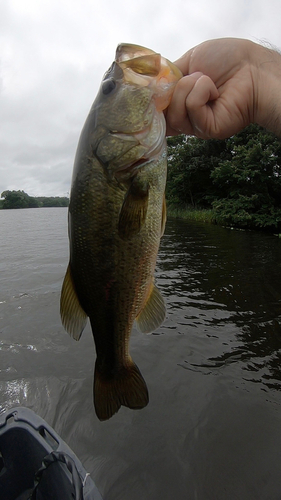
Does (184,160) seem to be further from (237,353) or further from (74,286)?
(74,286)

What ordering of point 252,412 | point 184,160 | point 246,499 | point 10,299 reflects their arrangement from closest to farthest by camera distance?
1. point 246,499
2. point 252,412
3. point 10,299
4. point 184,160

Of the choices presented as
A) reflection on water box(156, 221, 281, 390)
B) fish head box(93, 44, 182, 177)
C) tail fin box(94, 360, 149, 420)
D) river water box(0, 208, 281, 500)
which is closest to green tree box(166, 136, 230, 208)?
reflection on water box(156, 221, 281, 390)

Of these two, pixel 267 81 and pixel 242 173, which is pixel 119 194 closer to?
pixel 267 81

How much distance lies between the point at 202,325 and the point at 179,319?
0.63 metres

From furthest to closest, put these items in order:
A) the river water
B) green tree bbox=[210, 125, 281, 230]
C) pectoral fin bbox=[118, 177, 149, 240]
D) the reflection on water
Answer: green tree bbox=[210, 125, 281, 230] < the reflection on water < the river water < pectoral fin bbox=[118, 177, 149, 240]

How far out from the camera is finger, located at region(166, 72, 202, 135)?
186 centimetres

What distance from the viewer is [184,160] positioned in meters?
32.8

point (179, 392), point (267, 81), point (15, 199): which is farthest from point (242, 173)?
point (15, 199)

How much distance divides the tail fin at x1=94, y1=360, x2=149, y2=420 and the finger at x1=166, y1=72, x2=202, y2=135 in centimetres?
167

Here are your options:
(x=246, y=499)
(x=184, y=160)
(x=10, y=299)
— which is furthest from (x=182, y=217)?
(x=246, y=499)

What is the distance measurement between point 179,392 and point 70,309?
397cm

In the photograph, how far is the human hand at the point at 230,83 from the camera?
2090 mm

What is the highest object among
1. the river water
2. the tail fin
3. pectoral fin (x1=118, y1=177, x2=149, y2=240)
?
pectoral fin (x1=118, y1=177, x2=149, y2=240)

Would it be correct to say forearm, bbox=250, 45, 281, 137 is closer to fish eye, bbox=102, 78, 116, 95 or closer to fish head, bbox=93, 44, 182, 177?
fish head, bbox=93, 44, 182, 177
